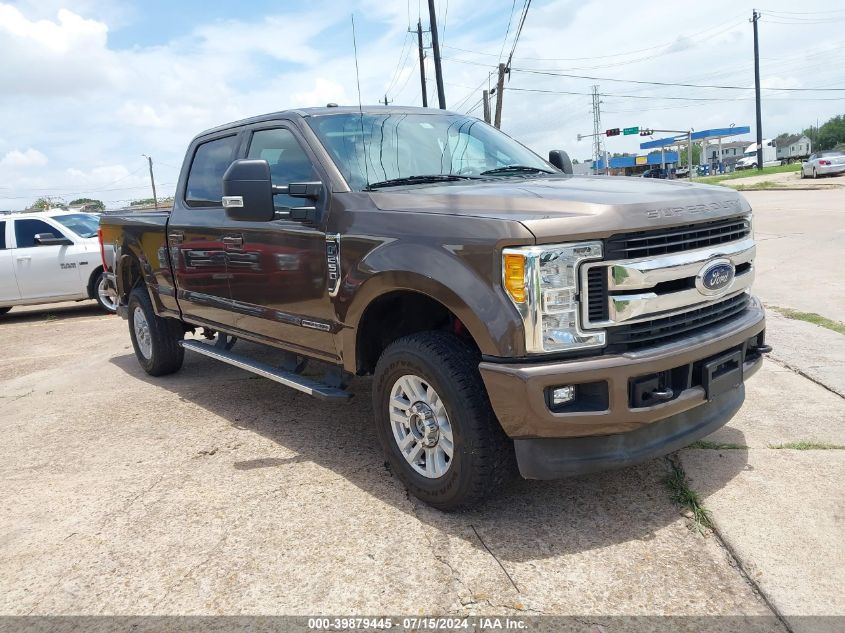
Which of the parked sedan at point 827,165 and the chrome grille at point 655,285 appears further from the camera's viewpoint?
the parked sedan at point 827,165

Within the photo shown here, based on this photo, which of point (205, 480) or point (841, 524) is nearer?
point (841, 524)

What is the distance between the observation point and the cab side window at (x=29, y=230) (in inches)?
440

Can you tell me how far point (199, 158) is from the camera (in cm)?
551

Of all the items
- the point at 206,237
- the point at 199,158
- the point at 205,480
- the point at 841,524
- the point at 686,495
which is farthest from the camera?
the point at 199,158

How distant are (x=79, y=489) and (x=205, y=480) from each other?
704 millimetres

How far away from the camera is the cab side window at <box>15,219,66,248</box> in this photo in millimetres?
11164

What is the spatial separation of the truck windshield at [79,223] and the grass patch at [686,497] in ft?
34.3

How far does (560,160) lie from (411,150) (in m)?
1.48

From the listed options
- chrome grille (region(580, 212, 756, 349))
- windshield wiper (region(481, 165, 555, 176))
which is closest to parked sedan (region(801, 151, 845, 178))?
windshield wiper (region(481, 165, 555, 176))

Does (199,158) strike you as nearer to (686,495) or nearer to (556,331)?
(556,331)

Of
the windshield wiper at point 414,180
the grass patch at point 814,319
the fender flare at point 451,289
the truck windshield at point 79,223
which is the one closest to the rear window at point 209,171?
the windshield wiper at point 414,180

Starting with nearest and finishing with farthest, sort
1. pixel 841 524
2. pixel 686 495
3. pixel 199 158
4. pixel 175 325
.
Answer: pixel 841 524 < pixel 686 495 < pixel 199 158 < pixel 175 325

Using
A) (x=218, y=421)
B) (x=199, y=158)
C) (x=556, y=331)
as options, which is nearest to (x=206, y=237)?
(x=199, y=158)

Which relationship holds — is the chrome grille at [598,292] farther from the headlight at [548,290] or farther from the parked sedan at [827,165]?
the parked sedan at [827,165]
